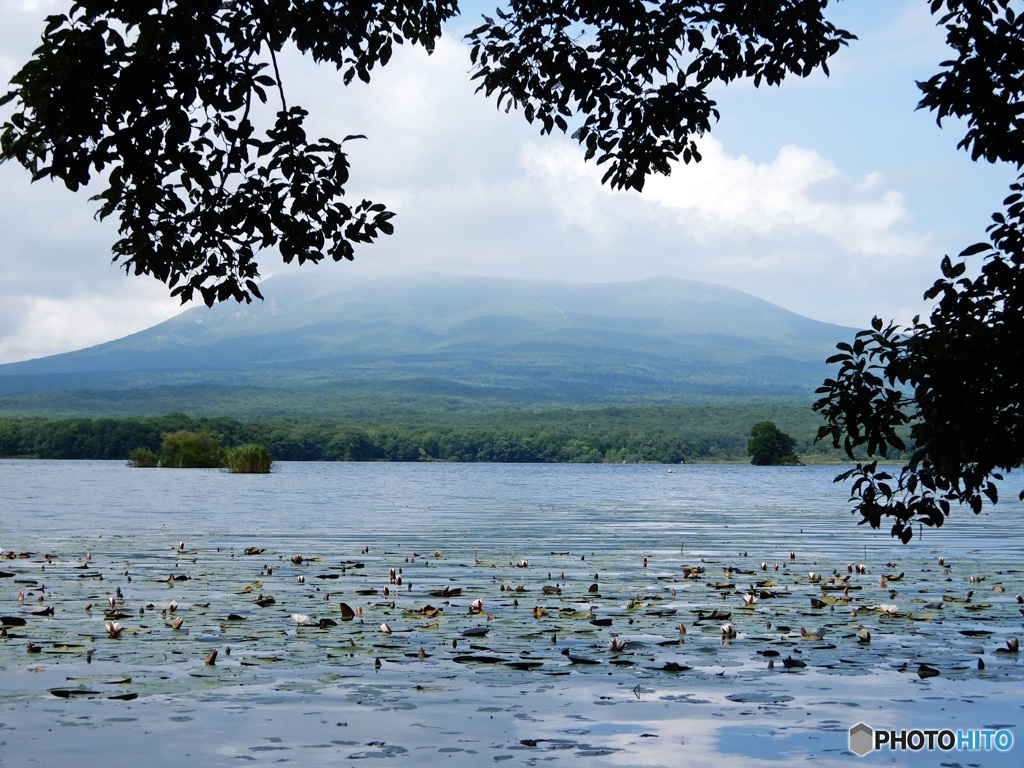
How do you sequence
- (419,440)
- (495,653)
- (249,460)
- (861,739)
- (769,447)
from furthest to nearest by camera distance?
(419,440) < (769,447) < (249,460) < (495,653) < (861,739)

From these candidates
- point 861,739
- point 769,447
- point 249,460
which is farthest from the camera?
point 769,447

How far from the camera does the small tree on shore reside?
457 ft

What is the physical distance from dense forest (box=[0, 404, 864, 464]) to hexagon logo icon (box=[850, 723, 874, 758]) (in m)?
127

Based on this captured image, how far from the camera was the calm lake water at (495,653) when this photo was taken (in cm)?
850

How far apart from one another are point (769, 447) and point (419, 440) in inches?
1890

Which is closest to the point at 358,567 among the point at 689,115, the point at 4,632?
the point at 4,632

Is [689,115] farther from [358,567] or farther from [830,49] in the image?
[358,567]

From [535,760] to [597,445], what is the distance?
163 m

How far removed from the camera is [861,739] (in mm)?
8641

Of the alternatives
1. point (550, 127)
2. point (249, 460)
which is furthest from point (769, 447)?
point (550, 127)

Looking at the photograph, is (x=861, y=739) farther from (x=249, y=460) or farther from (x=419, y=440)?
(x=419, y=440)

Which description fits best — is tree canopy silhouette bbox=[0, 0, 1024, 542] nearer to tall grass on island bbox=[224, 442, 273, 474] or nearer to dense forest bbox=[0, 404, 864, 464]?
tall grass on island bbox=[224, 442, 273, 474]

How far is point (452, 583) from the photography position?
18.1 m

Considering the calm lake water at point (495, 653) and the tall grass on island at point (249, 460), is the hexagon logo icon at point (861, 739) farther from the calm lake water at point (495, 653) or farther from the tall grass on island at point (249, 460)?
the tall grass on island at point (249, 460)
